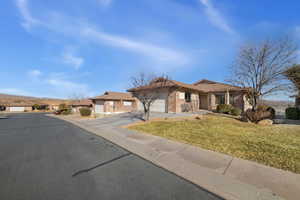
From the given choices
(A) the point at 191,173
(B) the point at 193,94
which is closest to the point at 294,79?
(B) the point at 193,94

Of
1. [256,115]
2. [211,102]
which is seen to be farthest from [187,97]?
[256,115]

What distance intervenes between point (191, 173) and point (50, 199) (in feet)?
10.4

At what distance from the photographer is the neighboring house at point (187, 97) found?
47.8 ft

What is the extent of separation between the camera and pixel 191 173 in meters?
3.29

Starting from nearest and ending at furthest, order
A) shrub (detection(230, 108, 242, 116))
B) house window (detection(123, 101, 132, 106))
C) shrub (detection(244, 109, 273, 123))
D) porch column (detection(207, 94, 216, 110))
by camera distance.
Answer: shrub (detection(244, 109, 273, 123))
shrub (detection(230, 108, 242, 116))
porch column (detection(207, 94, 216, 110))
house window (detection(123, 101, 132, 106))

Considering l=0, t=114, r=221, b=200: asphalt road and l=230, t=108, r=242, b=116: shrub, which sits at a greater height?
l=230, t=108, r=242, b=116: shrub

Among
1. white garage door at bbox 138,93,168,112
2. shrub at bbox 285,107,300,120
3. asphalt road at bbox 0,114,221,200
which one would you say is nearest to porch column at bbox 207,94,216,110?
shrub at bbox 285,107,300,120

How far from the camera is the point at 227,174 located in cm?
320

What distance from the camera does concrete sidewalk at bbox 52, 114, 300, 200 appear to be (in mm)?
2525

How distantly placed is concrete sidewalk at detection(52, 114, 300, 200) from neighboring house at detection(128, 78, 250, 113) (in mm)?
9974

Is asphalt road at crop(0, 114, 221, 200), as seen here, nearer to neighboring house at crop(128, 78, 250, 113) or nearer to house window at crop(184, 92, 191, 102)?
neighboring house at crop(128, 78, 250, 113)

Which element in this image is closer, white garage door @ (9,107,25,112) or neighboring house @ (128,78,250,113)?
neighboring house @ (128,78,250,113)

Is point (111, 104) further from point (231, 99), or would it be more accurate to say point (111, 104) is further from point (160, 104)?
point (231, 99)

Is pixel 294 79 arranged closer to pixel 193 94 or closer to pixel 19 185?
pixel 193 94
